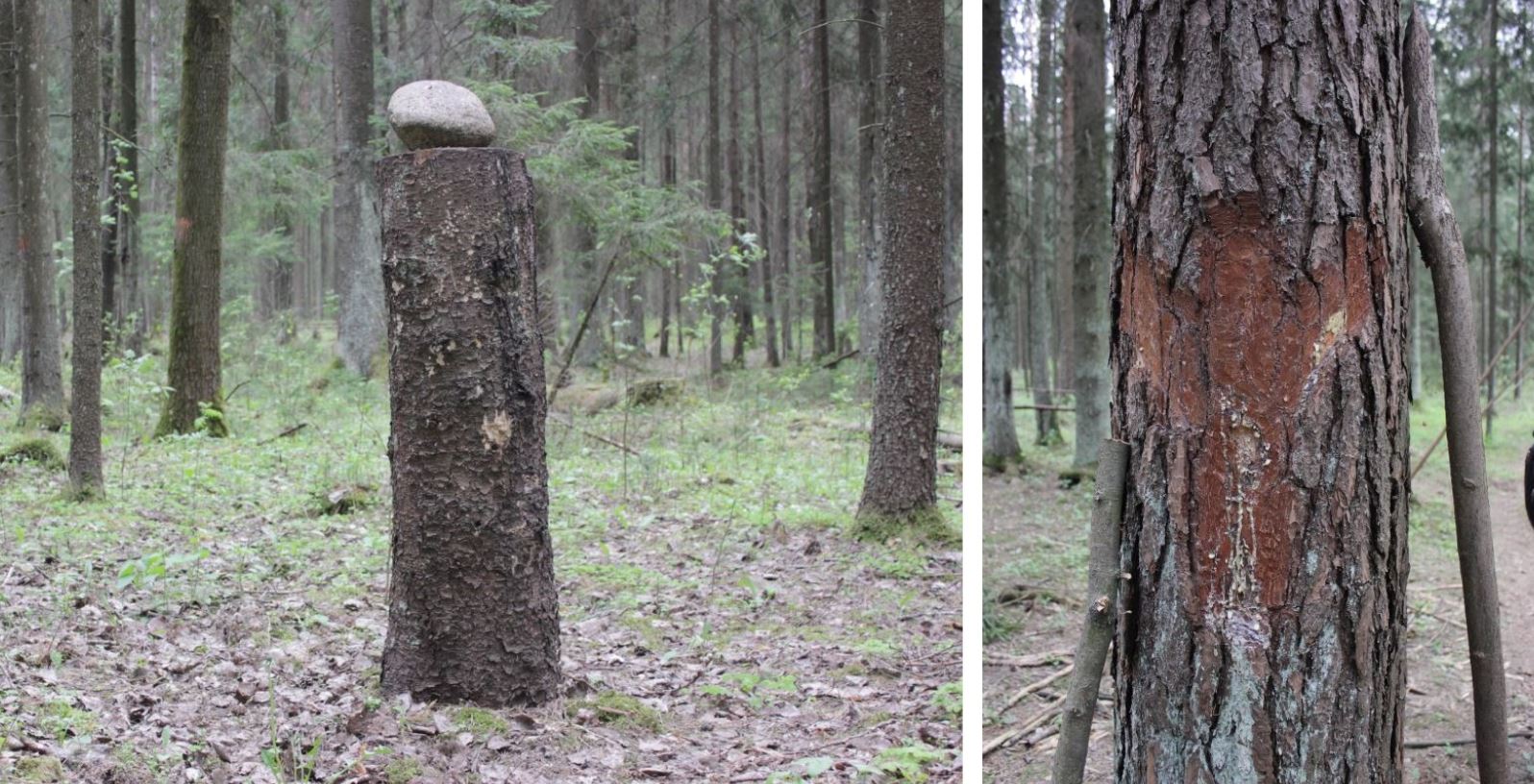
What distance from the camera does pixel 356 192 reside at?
12883 millimetres

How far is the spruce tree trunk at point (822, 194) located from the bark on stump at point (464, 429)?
9624 millimetres

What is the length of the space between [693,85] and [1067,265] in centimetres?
894

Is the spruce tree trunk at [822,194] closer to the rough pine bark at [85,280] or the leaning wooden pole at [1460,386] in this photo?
the rough pine bark at [85,280]

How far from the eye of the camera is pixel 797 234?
2317 cm

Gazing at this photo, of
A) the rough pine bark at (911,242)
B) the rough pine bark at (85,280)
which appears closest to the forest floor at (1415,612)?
the rough pine bark at (911,242)

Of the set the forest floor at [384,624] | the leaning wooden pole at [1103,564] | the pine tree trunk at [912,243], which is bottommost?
the forest floor at [384,624]

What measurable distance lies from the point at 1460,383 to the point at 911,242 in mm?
4026

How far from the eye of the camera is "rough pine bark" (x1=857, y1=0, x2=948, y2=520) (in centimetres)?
541

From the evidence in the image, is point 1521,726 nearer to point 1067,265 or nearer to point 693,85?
point 1067,265

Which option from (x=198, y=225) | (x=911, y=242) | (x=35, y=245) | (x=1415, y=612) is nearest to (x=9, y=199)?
(x=35, y=245)

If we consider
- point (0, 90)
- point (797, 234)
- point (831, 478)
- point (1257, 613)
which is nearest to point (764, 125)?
point (797, 234)

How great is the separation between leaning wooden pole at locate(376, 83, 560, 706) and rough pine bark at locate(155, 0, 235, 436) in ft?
19.0

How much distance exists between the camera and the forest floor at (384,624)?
3.03m

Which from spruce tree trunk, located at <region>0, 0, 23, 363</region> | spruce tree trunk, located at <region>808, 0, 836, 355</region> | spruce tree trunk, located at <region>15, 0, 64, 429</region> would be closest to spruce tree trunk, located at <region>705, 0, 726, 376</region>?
spruce tree trunk, located at <region>808, 0, 836, 355</region>
